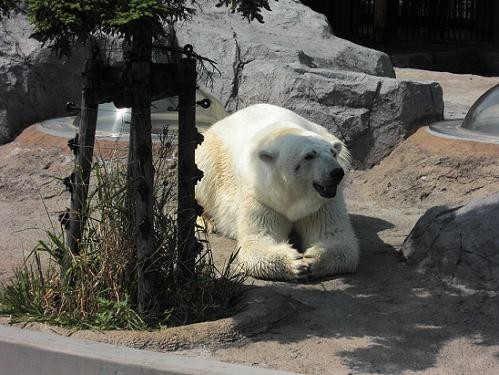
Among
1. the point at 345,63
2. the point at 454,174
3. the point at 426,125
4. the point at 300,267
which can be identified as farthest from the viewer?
the point at 345,63

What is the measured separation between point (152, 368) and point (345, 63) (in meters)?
6.77

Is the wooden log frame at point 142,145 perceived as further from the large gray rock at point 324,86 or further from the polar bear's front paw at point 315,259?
the large gray rock at point 324,86

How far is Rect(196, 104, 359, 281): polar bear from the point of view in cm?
561

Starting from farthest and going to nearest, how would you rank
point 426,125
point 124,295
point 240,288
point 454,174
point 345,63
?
1. point 345,63
2. point 426,125
3. point 454,174
4. point 240,288
5. point 124,295

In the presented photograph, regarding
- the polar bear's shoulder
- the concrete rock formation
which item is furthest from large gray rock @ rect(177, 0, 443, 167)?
the polar bear's shoulder

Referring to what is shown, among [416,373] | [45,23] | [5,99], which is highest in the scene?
[45,23]

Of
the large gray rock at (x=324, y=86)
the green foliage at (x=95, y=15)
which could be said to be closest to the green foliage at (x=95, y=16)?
the green foliage at (x=95, y=15)

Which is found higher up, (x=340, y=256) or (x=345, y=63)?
(x=345, y=63)

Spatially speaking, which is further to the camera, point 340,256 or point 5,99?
point 5,99

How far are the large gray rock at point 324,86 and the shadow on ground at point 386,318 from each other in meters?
3.06

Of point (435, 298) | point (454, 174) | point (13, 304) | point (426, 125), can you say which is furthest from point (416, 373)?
point (426, 125)

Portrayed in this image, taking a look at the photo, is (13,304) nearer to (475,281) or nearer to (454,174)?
(475,281)

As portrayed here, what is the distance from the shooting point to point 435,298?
5.12 metres

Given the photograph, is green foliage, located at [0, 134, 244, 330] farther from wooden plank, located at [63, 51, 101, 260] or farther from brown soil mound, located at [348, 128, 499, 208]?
brown soil mound, located at [348, 128, 499, 208]
